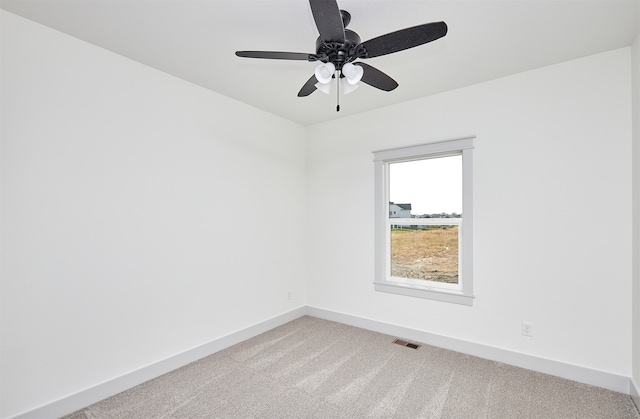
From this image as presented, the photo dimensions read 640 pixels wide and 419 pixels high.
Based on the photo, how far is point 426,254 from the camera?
3.34 meters

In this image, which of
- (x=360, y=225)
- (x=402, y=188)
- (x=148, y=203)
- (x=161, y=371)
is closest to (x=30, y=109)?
(x=148, y=203)

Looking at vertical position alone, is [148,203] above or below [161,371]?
above

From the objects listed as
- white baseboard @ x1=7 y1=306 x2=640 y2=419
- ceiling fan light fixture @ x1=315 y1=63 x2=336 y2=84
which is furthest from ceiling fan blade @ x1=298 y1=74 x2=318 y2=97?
white baseboard @ x1=7 y1=306 x2=640 y2=419

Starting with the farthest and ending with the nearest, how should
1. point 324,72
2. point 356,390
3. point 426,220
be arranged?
point 426,220 → point 356,390 → point 324,72

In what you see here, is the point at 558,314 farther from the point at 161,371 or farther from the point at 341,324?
the point at 161,371

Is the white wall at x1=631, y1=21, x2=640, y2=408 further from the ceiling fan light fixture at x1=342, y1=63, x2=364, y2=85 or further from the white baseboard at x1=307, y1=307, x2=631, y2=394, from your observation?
the ceiling fan light fixture at x1=342, y1=63, x2=364, y2=85

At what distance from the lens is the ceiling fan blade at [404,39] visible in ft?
4.62

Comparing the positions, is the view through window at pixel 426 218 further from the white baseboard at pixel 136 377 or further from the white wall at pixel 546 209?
the white baseboard at pixel 136 377

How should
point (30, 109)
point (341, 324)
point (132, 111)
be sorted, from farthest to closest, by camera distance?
point (341, 324) → point (132, 111) → point (30, 109)

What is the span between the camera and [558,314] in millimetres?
2512

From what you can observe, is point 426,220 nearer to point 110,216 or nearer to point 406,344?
point 406,344

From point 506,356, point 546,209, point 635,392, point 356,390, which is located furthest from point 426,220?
point 635,392

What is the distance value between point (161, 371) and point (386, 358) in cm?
200

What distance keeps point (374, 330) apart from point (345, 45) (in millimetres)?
3002
